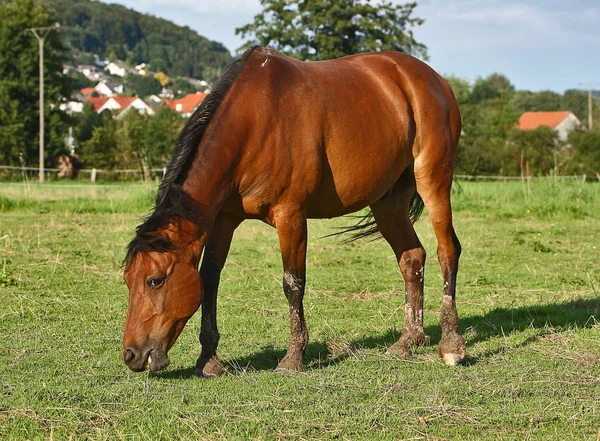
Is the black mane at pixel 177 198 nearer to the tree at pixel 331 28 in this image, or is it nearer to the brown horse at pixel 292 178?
the brown horse at pixel 292 178

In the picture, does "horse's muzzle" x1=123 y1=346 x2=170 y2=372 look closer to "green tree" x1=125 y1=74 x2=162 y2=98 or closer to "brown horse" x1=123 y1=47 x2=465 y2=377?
"brown horse" x1=123 y1=47 x2=465 y2=377

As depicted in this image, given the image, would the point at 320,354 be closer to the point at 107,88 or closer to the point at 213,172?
the point at 213,172

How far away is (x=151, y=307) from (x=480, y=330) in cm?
333

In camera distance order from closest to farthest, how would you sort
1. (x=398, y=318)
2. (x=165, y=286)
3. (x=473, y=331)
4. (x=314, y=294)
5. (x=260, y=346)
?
(x=165, y=286)
(x=260, y=346)
(x=473, y=331)
(x=398, y=318)
(x=314, y=294)

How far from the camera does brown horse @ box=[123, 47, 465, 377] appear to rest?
4.59 m

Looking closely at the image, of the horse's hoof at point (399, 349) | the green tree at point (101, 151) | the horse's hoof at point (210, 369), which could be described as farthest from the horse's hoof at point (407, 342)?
the green tree at point (101, 151)

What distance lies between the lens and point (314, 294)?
811 cm

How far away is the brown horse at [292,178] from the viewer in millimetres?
4586

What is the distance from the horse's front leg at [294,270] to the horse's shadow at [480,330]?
0.19 metres

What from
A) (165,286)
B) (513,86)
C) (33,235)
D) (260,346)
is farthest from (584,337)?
(513,86)

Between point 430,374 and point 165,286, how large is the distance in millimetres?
1902

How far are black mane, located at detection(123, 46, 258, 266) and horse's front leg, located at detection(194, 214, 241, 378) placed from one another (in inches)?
21.5

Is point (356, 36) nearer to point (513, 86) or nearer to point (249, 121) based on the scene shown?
point (249, 121)

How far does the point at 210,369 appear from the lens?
16.5ft
